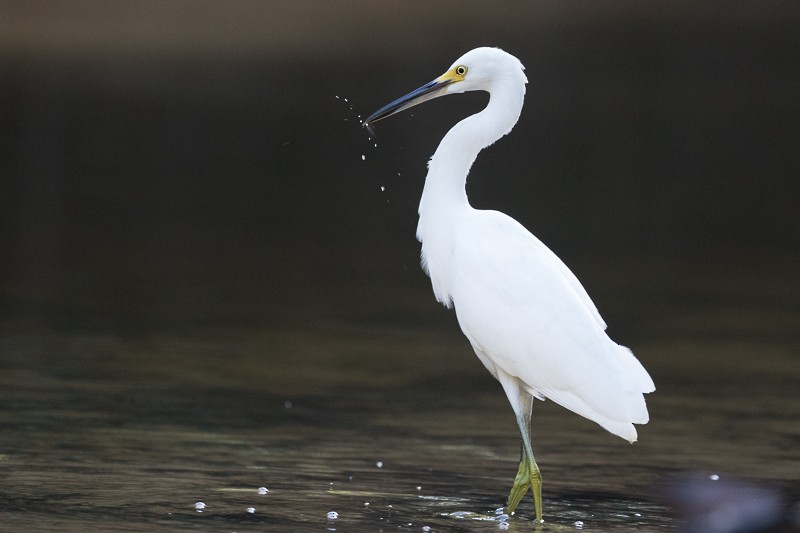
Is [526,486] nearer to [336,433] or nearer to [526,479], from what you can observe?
[526,479]

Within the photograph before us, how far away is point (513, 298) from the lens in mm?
5543

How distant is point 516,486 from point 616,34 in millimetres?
30242

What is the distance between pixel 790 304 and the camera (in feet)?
36.4

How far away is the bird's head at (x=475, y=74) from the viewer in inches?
229

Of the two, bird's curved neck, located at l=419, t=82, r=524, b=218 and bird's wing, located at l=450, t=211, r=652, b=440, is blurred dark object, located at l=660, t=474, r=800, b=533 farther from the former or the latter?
bird's curved neck, located at l=419, t=82, r=524, b=218

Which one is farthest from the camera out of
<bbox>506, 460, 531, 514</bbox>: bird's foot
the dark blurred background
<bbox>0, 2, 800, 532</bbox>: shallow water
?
the dark blurred background

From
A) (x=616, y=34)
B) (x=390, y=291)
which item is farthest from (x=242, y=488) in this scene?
(x=616, y=34)

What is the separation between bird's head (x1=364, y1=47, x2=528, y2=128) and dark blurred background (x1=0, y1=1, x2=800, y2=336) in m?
3.55

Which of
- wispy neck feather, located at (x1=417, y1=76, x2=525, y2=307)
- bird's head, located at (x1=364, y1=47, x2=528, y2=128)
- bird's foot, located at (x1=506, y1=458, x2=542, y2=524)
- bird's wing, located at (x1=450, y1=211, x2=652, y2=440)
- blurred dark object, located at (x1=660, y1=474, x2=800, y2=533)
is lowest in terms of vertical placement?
blurred dark object, located at (x1=660, y1=474, x2=800, y2=533)

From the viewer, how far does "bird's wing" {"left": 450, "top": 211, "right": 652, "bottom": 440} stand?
210 inches

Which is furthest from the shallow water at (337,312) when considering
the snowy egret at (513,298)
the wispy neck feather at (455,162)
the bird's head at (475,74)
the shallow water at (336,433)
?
the bird's head at (475,74)

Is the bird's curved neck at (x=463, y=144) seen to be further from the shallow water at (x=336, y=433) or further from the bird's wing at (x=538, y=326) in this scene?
the shallow water at (x=336, y=433)

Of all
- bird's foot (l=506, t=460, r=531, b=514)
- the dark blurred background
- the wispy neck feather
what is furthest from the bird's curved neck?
the dark blurred background

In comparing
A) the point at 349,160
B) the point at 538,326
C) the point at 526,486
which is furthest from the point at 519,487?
the point at 349,160
